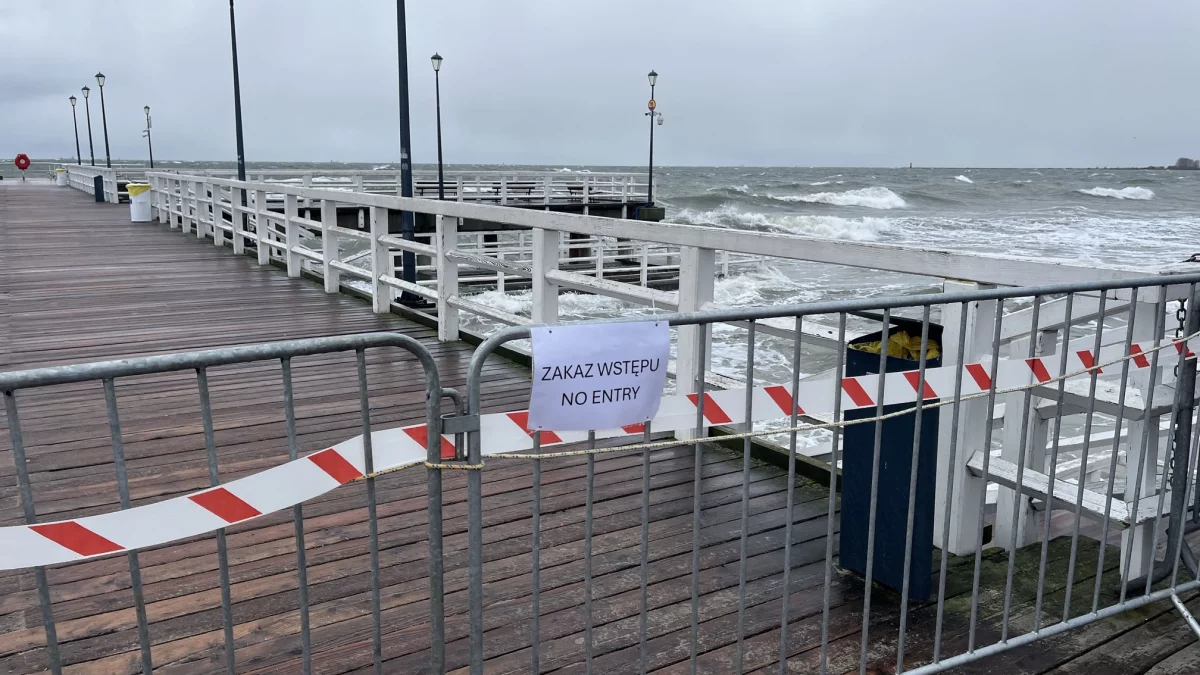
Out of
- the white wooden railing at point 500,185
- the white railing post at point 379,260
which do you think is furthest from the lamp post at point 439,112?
the white railing post at point 379,260

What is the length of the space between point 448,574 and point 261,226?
1070 cm

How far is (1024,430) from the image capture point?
118 inches

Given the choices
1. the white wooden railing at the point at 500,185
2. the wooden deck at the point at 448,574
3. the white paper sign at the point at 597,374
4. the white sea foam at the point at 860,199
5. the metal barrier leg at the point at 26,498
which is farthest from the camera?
the white sea foam at the point at 860,199

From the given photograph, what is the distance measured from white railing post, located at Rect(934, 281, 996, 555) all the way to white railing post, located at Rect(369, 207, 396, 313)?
597 cm

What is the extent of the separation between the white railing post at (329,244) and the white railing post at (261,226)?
8.04 ft

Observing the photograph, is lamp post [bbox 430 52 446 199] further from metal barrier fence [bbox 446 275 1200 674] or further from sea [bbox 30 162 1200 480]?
metal barrier fence [bbox 446 275 1200 674]

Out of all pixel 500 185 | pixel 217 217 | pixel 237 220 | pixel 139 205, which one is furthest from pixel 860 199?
pixel 237 220

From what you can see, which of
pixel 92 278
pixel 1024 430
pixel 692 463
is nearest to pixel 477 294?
pixel 92 278

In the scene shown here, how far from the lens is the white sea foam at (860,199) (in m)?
71.0

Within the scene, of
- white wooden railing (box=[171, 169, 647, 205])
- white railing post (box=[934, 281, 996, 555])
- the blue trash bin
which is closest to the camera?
the blue trash bin

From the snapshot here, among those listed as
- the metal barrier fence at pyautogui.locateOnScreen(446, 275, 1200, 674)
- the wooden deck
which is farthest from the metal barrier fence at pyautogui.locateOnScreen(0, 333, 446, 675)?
the wooden deck

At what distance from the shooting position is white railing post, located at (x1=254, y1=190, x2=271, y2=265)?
1266cm

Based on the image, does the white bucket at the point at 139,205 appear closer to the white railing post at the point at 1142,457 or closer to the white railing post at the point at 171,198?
the white railing post at the point at 171,198

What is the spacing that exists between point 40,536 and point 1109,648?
3168 millimetres
